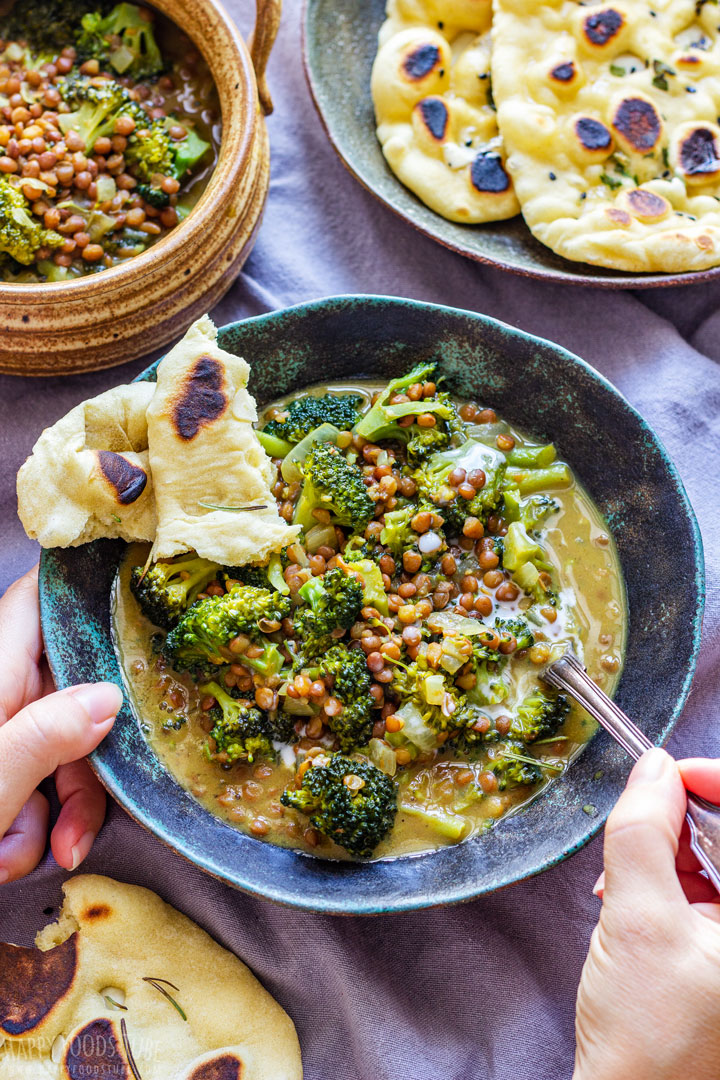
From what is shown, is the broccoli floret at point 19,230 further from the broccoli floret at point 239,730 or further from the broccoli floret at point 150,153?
the broccoli floret at point 239,730

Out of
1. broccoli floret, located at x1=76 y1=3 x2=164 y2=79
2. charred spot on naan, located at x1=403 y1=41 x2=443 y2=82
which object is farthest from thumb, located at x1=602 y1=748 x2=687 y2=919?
broccoli floret, located at x1=76 y1=3 x2=164 y2=79

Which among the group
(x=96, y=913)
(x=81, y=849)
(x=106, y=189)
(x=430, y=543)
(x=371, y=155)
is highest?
(x=371, y=155)

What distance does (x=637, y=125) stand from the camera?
12.7 feet

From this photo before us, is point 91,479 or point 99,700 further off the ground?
point 91,479

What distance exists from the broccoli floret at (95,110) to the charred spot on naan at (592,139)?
175 cm

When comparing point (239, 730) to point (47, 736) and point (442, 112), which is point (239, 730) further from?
point (442, 112)

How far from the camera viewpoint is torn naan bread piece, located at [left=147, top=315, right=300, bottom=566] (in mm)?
3088

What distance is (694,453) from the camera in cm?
386

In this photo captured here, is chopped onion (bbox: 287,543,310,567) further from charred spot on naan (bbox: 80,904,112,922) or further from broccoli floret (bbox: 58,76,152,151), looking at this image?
broccoli floret (bbox: 58,76,152,151)

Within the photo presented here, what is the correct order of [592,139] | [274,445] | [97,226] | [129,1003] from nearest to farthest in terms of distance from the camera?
[129,1003]
[274,445]
[97,226]
[592,139]

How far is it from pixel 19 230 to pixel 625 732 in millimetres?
2735

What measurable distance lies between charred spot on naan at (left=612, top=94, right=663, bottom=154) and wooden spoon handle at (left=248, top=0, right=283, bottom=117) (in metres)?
1.46

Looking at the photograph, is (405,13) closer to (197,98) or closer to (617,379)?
(197,98)

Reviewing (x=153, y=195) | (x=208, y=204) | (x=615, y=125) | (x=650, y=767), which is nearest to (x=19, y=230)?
(x=153, y=195)
